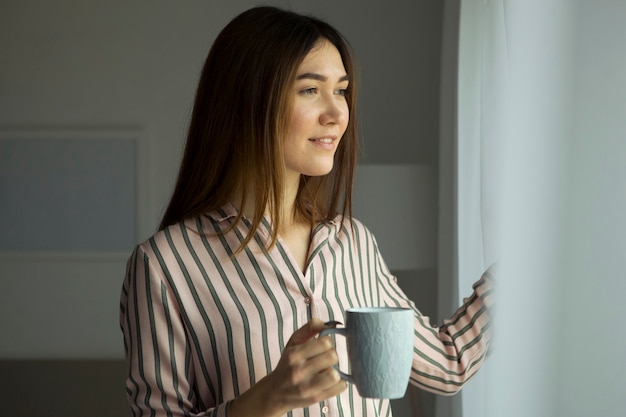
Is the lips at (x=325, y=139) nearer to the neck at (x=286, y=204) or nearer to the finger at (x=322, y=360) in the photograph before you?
the neck at (x=286, y=204)

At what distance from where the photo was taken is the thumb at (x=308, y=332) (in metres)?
0.95

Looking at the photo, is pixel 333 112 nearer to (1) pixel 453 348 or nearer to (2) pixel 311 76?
(2) pixel 311 76

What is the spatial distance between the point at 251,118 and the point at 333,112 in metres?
0.12

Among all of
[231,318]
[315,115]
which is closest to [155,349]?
[231,318]

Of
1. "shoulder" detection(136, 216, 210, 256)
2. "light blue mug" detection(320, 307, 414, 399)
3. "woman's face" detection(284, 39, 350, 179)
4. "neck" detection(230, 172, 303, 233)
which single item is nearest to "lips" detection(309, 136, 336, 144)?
"woman's face" detection(284, 39, 350, 179)

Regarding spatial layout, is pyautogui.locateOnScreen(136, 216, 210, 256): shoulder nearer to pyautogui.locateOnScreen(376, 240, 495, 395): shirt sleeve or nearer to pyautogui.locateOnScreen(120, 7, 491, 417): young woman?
pyautogui.locateOnScreen(120, 7, 491, 417): young woman

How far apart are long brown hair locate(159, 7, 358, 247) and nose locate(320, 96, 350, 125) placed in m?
0.05

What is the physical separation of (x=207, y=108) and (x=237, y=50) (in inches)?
4.0

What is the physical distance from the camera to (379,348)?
0.89m

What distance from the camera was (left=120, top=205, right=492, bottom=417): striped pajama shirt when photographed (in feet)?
3.74

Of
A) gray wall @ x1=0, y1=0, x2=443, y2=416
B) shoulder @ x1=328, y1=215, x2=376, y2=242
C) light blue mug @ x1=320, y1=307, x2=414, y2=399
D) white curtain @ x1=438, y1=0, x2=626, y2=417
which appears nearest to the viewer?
white curtain @ x1=438, y1=0, x2=626, y2=417

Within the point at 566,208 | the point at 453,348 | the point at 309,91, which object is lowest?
the point at 453,348

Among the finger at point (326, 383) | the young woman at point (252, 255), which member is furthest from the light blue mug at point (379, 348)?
the young woman at point (252, 255)

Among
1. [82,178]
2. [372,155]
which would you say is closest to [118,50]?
[82,178]
